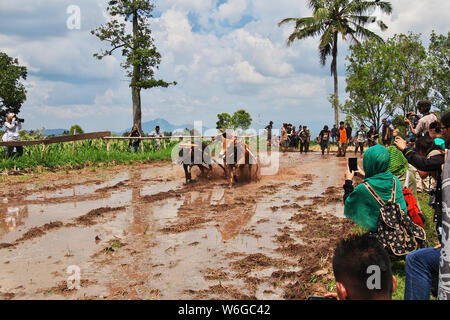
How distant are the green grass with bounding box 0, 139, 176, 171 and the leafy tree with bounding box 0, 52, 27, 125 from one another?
18684mm

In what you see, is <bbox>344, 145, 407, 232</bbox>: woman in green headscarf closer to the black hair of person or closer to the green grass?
the black hair of person

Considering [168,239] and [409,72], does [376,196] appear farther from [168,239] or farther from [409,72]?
[409,72]

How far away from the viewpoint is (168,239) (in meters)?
6.23

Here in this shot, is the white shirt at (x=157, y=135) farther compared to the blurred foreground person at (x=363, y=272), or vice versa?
the white shirt at (x=157, y=135)

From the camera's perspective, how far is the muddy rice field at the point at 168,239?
4.38 m

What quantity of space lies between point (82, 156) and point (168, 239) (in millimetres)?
10285

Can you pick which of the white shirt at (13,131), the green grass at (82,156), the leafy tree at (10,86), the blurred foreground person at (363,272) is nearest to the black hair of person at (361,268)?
the blurred foreground person at (363,272)

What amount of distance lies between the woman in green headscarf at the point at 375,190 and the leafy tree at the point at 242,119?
4092cm

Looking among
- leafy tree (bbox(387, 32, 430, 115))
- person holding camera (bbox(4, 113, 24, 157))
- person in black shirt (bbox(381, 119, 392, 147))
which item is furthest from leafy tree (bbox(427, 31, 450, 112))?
person holding camera (bbox(4, 113, 24, 157))

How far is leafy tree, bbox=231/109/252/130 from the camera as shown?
45.2 meters

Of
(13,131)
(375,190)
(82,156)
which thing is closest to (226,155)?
(82,156)

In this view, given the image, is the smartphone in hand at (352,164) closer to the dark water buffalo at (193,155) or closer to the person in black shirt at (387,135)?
the dark water buffalo at (193,155)
